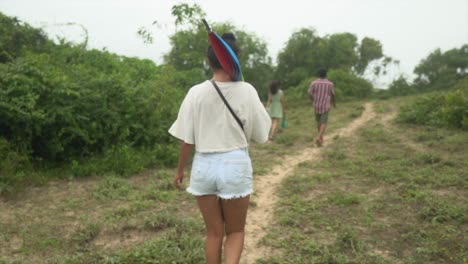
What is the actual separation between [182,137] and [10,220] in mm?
2894

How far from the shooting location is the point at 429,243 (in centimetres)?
375

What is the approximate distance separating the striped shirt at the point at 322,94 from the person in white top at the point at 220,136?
20.5ft

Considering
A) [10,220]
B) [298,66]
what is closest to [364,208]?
[10,220]

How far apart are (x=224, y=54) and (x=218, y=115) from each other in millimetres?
387

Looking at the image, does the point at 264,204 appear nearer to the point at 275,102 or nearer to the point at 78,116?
the point at 78,116

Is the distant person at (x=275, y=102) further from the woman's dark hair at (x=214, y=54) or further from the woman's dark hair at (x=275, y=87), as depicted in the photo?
the woman's dark hair at (x=214, y=54)

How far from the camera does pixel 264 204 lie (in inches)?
202

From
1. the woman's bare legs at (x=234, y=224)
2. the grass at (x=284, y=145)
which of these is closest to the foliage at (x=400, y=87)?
the grass at (x=284, y=145)

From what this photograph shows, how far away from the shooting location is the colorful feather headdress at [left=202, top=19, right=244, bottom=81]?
2.50 meters

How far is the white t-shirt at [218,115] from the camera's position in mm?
2607

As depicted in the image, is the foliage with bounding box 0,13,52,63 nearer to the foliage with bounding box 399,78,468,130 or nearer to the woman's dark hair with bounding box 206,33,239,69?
the woman's dark hair with bounding box 206,33,239,69

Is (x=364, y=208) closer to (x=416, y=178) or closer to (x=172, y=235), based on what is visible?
(x=416, y=178)

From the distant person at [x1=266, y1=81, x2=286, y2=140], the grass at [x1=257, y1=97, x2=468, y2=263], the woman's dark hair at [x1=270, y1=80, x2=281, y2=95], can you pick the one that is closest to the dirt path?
the grass at [x1=257, y1=97, x2=468, y2=263]

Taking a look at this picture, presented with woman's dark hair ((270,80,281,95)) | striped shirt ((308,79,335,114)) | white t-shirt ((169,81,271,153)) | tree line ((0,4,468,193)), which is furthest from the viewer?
woman's dark hair ((270,80,281,95))
